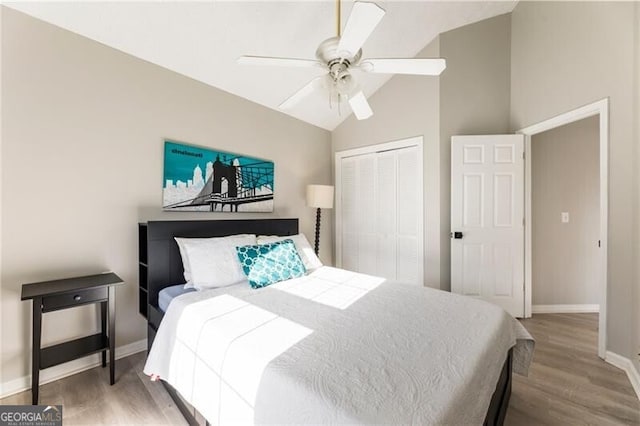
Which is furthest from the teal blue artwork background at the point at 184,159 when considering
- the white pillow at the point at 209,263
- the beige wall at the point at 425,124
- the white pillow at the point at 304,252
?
the beige wall at the point at 425,124

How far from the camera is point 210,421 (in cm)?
129

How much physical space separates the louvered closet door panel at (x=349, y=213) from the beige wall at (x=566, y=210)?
214cm

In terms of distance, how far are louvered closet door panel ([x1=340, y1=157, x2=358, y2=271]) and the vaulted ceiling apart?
1.25m

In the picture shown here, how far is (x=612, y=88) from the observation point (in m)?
2.15

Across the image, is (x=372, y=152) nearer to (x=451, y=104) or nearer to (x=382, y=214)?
(x=382, y=214)

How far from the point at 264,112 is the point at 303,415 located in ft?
10.1

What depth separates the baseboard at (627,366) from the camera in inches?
73.9

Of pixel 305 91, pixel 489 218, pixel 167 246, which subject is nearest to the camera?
pixel 305 91

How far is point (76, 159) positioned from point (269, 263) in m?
1.61

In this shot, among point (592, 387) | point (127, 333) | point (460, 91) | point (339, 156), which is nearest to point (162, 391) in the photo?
point (127, 333)

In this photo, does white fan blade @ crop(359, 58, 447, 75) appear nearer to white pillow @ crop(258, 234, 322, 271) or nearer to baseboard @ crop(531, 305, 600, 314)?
white pillow @ crop(258, 234, 322, 271)

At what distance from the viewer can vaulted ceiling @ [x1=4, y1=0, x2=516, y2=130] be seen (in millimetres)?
1979

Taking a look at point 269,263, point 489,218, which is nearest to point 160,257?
point 269,263

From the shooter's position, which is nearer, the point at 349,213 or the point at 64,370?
the point at 64,370
